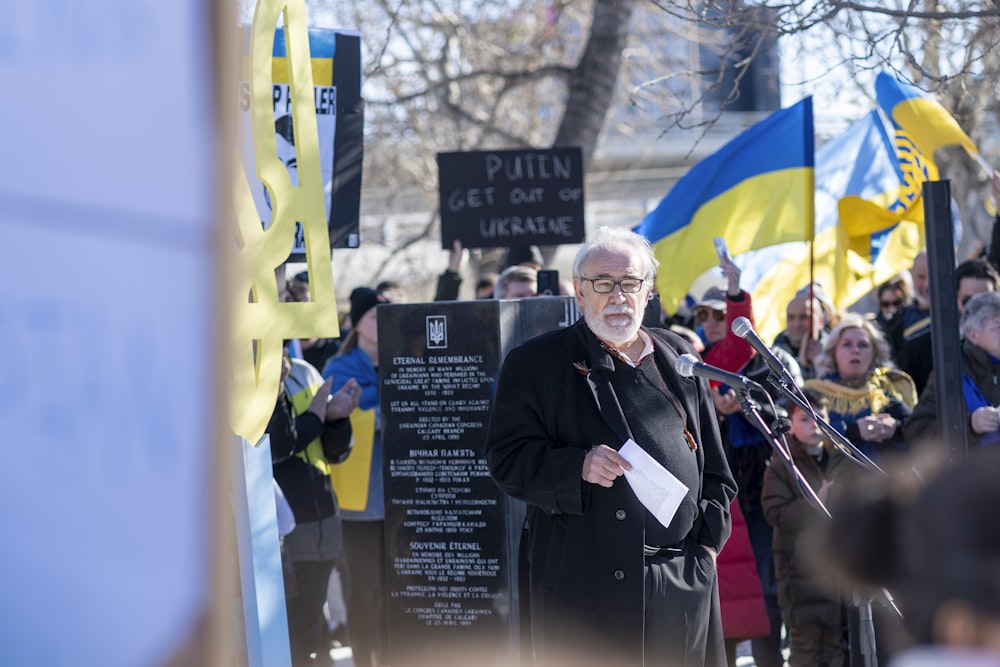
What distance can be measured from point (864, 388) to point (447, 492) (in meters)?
2.22

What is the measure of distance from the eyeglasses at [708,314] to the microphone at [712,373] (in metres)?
3.83

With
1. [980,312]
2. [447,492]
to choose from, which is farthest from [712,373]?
[980,312]

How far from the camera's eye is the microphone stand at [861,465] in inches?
158

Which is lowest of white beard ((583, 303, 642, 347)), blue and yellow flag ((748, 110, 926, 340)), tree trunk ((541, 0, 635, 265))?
white beard ((583, 303, 642, 347))

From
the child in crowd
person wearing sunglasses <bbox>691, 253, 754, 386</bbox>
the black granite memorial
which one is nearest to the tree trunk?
person wearing sunglasses <bbox>691, 253, 754, 386</bbox>

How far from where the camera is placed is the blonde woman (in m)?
6.24

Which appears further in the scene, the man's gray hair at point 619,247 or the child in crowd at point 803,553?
the child in crowd at point 803,553

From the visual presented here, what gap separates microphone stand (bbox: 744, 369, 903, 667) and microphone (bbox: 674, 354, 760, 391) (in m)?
0.13

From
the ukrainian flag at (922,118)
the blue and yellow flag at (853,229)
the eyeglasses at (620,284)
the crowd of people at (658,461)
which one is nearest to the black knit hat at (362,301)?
the crowd of people at (658,461)

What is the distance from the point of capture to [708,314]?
8.03m

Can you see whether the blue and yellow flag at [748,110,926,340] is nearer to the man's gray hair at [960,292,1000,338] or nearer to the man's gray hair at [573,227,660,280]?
the man's gray hair at [960,292,1000,338]

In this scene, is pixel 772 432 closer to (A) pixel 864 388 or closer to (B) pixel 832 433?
(B) pixel 832 433

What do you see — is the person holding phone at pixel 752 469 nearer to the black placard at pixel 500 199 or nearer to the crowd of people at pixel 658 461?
the crowd of people at pixel 658 461

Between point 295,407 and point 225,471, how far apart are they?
4.10 metres
